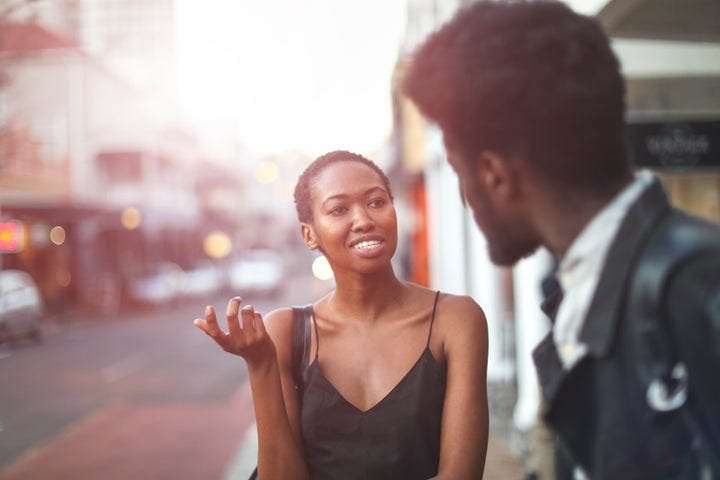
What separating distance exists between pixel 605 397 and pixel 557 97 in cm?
46

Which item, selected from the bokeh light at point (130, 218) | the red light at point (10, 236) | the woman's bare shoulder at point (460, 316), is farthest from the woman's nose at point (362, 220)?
the bokeh light at point (130, 218)

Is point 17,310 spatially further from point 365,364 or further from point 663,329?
point 663,329

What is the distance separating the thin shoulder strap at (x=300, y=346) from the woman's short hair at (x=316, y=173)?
285 mm

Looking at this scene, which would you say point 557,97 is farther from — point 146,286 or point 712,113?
point 146,286

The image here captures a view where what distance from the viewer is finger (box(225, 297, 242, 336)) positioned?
150 cm

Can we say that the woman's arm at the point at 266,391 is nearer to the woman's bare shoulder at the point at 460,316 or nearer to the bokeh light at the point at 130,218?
the woman's bare shoulder at the point at 460,316

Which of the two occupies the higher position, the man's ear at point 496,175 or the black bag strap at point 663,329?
the man's ear at point 496,175

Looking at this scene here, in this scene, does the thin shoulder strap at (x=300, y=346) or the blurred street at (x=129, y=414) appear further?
the blurred street at (x=129, y=414)

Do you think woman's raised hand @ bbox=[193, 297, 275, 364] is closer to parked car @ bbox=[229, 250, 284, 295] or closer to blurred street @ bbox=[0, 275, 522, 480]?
blurred street @ bbox=[0, 275, 522, 480]

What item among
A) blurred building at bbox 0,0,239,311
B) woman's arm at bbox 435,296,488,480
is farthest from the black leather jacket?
blurred building at bbox 0,0,239,311

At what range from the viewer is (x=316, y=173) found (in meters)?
1.90

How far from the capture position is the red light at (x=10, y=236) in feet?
64.6

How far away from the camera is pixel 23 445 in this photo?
23.2 feet

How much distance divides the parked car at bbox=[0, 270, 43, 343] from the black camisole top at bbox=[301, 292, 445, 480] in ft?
47.8
